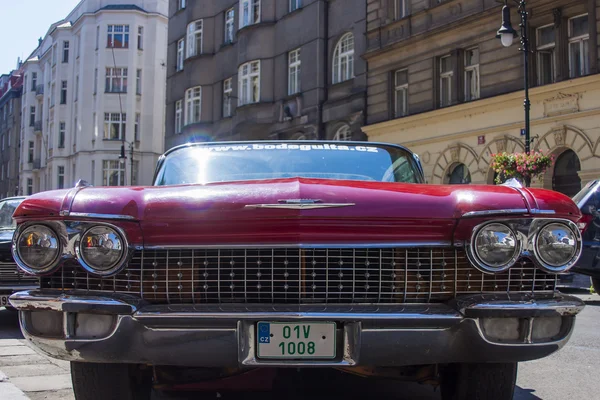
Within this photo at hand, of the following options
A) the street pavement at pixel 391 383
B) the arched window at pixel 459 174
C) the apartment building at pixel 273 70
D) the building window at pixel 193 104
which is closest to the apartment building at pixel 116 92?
the building window at pixel 193 104

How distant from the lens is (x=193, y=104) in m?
34.3

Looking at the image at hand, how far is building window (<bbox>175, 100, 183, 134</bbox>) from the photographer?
35.8m

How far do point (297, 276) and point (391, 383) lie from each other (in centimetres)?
214

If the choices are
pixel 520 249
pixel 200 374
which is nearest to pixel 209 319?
pixel 200 374

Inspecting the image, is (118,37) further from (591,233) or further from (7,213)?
(591,233)

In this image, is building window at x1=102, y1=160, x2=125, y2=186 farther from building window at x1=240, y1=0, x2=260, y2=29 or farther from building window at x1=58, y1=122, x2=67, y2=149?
building window at x1=240, y1=0, x2=260, y2=29

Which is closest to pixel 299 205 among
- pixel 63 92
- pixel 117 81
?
pixel 117 81

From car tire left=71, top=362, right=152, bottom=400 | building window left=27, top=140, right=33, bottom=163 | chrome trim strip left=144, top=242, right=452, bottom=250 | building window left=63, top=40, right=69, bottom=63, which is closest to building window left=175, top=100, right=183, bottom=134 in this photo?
building window left=63, top=40, right=69, bottom=63

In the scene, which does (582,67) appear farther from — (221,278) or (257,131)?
(221,278)

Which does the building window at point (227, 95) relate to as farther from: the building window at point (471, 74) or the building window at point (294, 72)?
the building window at point (471, 74)

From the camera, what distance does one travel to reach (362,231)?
321 centimetres

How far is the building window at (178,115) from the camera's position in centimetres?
3584

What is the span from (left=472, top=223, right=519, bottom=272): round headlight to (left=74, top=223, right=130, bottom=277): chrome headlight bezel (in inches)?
58.9

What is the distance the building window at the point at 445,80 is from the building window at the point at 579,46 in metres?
4.07
